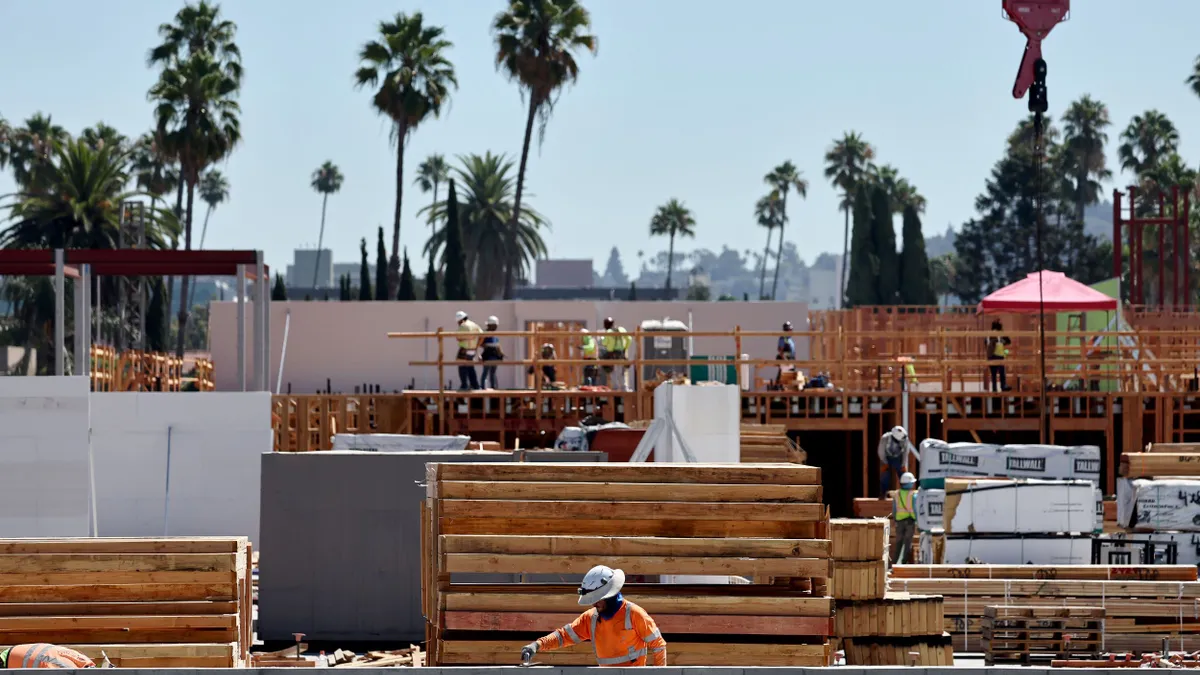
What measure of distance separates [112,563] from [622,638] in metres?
6.84

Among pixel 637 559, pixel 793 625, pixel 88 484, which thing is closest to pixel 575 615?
pixel 637 559

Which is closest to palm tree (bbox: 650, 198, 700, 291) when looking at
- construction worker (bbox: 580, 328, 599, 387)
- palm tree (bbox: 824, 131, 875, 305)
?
palm tree (bbox: 824, 131, 875, 305)

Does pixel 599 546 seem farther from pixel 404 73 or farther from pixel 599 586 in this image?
pixel 404 73

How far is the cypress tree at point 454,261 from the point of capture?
2874 inches

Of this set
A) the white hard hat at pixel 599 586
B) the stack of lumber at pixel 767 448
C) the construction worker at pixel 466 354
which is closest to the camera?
the white hard hat at pixel 599 586

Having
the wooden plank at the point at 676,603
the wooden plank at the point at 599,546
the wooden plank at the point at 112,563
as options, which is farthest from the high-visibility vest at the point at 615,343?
the wooden plank at the point at 676,603

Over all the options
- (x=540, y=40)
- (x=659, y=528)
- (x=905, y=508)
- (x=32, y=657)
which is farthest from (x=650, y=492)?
(x=540, y=40)

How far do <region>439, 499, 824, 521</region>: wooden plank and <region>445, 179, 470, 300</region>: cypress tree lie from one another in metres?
57.7

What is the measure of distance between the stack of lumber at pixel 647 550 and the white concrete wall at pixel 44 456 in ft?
37.8

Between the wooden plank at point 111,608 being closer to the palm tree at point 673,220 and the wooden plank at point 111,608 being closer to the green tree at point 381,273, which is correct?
the green tree at point 381,273

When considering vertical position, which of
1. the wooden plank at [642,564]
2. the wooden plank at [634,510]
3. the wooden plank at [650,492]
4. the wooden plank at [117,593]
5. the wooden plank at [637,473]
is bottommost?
the wooden plank at [117,593]

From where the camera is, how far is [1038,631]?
64.6ft

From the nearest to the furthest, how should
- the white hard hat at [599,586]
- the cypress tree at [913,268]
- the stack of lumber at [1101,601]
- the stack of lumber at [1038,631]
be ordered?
the white hard hat at [599,586]
the stack of lumber at [1038,631]
the stack of lumber at [1101,601]
the cypress tree at [913,268]

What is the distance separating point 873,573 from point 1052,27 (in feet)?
47.4
